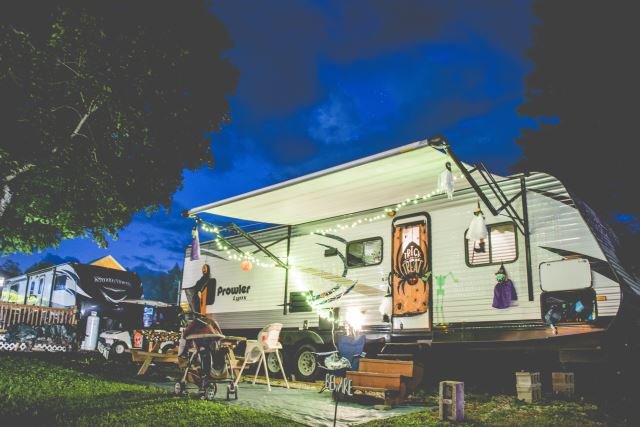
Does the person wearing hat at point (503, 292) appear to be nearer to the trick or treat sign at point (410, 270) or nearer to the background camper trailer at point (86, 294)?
the trick or treat sign at point (410, 270)

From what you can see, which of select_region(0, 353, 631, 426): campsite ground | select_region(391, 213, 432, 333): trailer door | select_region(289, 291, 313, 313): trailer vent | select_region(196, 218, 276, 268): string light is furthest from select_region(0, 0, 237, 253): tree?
select_region(391, 213, 432, 333): trailer door

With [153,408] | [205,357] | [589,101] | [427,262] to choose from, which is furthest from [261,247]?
[589,101]

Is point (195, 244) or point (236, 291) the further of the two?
point (236, 291)

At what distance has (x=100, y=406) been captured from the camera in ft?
17.0

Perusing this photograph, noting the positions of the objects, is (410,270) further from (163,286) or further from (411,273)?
(163,286)

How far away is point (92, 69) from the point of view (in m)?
8.65

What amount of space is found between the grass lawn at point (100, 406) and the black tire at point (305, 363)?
11.5 ft

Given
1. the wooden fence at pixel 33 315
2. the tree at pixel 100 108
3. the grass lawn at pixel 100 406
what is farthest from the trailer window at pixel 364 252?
the wooden fence at pixel 33 315

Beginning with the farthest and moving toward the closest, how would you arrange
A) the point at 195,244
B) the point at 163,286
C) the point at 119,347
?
the point at 163,286
the point at 119,347
the point at 195,244

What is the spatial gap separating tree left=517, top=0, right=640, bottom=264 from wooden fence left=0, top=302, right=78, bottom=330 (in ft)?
56.9

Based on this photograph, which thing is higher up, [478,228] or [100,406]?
[478,228]

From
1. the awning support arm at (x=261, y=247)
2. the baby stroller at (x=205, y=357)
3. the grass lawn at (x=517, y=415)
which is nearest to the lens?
the grass lawn at (x=517, y=415)

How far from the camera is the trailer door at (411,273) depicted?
8.23 m

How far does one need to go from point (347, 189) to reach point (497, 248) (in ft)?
8.54
